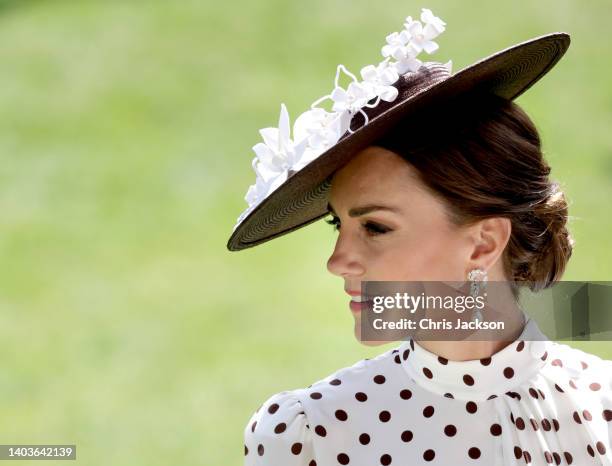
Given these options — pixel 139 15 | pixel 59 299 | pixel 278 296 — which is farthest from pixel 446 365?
pixel 139 15

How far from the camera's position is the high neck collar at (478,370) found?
6.07ft

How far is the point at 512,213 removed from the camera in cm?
184

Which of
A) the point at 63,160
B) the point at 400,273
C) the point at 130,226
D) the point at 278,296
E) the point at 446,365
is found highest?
the point at 63,160

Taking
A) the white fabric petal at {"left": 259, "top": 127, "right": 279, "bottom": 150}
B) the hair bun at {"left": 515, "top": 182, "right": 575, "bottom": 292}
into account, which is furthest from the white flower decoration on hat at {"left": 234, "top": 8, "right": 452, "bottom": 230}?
the hair bun at {"left": 515, "top": 182, "right": 575, "bottom": 292}

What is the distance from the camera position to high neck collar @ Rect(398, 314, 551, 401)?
185cm

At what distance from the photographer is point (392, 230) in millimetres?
1783

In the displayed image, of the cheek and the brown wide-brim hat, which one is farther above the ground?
the brown wide-brim hat

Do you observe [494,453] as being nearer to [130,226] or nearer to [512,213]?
[512,213]

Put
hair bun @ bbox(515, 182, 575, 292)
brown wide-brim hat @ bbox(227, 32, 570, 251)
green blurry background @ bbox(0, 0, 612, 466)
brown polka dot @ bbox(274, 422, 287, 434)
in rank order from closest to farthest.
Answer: brown wide-brim hat @ bbox(227, 32, 570, 251) < brown polka dot @ bbox(274, 422, 287, 434) < hair bun @ bbox(515, 182, 575, 292) < green blurry background @ bbox(0, 0, 612, 466)

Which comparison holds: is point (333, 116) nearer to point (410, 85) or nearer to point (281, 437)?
point (410, 85)

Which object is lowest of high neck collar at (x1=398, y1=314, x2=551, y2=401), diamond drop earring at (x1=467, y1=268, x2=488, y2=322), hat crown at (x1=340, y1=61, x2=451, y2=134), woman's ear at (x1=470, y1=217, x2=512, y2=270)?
high neck collar at (x1=398, y1=314, x2=551, y2=401)

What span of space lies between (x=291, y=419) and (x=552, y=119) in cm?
601

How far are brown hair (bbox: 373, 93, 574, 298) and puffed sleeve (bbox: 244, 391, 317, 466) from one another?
0.43m

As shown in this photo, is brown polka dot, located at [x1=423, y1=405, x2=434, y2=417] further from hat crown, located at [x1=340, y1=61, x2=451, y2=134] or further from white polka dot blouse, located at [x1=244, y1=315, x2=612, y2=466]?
hat crown, located at [x1=340, y1=61, x2=451, y2=134]
